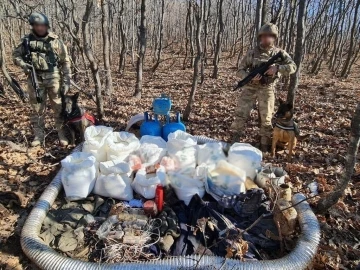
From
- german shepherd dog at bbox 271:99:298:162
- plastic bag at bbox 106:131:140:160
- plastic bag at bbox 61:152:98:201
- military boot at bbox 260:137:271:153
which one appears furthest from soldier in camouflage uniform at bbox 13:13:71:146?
german shepherd dog at bbox 271:99:298:162

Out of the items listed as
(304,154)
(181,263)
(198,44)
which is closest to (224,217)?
(181,263)

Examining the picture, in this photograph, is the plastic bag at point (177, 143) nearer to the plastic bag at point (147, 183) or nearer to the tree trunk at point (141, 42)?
the plastic bag at point (147, 183)

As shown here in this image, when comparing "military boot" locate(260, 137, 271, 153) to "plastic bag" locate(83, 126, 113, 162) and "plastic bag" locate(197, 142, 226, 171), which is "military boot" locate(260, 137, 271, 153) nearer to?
"plastic bag" locate(197, 142, 226, 171)

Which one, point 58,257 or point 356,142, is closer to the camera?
point 58,257

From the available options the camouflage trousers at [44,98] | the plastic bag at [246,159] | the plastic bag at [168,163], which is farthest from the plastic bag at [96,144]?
the plastic bag at [246,159]

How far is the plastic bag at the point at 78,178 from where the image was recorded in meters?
3.80

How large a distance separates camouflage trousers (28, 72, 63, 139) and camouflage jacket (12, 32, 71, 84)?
14cm

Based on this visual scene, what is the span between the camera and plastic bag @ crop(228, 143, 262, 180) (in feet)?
13.3

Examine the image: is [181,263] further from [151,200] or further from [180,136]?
[180,136]

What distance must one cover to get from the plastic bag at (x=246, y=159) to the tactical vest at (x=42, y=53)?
3.45 meters

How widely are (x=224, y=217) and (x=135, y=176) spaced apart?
129cm

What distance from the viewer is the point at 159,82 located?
40.9 feet

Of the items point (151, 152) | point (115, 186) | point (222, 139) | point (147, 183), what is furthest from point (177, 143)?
point (222, 139)

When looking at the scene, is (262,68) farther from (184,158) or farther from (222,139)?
(184,158)
